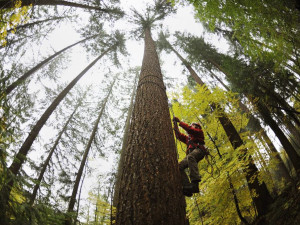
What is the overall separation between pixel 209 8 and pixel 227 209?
5.64 meters

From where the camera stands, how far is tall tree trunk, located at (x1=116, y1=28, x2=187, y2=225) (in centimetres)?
152

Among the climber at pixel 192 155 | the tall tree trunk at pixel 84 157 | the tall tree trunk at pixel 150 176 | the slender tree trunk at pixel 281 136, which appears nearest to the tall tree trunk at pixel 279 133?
the slender tree trunk at pixel 281 136

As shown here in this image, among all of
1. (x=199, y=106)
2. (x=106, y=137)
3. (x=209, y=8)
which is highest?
(x=106, y=137)

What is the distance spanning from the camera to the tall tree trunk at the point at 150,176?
59.9 inches

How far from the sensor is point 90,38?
33.1 feet

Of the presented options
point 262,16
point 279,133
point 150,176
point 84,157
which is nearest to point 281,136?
point 279,133

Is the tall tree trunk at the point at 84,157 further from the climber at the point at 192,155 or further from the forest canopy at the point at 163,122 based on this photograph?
the climber at the point at 192,155

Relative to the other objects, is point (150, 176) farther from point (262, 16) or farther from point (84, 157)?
point (84, 157)

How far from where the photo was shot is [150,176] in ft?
5.79

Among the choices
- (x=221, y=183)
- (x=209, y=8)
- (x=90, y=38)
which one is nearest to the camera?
(x=221, y=183)

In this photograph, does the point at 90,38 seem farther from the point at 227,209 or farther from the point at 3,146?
the point at 227,209

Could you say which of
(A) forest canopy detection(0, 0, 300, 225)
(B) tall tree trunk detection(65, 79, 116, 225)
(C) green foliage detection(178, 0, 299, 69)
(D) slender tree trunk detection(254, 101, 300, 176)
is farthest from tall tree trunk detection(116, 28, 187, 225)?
(B) tall tree trunk detection(65, 79, 116, 225)

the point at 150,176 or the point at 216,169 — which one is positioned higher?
the point at 216,169

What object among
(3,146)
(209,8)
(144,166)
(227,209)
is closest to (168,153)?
(144,166)
